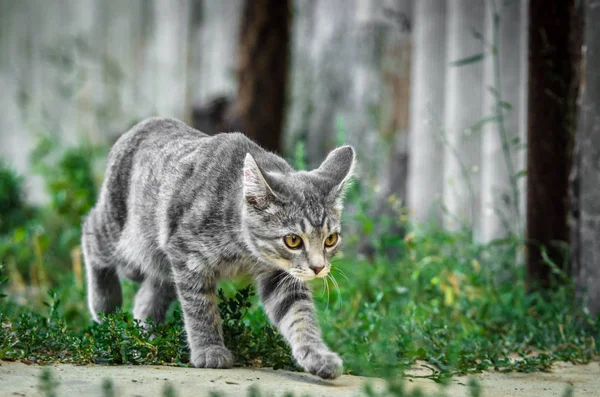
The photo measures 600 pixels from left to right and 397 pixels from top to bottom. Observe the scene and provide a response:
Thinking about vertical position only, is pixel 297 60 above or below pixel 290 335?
above

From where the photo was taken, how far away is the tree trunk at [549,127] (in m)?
5.04

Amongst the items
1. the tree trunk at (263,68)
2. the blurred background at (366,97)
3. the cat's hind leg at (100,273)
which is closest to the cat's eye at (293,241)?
the cat's hind leg at (100,273)

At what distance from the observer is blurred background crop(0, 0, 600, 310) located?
16.6ft

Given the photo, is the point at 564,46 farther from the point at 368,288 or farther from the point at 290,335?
the point at 290,335

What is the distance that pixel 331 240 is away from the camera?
3594mm

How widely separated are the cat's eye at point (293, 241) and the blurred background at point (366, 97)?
162cm

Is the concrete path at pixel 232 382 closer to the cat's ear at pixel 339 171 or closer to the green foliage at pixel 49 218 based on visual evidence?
the cat's ear at pixel 339 171

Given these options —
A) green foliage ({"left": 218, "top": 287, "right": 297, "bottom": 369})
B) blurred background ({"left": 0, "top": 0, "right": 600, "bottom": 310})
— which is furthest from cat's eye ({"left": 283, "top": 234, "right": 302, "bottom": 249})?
blurred background ({"left": 0, "top": 0, "right": 600, "bottom": 310})

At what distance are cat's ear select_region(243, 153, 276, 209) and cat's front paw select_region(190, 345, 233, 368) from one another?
686mm

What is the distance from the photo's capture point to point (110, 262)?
174 inches

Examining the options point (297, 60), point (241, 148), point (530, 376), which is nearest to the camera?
point (530, 376)

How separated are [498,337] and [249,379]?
67.2 inches

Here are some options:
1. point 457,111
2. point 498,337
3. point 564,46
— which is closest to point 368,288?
point 498,337

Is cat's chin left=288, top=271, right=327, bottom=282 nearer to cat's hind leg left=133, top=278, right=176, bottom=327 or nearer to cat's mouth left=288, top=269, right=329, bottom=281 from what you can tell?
cat's mouth left=288, top=269, right=329, bottom=281
